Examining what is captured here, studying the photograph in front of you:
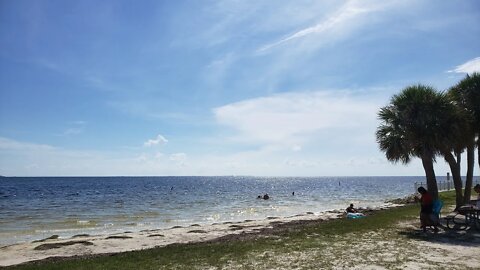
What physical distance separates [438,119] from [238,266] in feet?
44.0

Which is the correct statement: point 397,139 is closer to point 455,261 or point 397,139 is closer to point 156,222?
point 455,261

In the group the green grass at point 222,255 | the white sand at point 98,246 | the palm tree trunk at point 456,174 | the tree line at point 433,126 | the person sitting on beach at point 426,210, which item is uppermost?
the tree line at point 433,126

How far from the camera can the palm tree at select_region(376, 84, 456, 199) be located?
18.4 m

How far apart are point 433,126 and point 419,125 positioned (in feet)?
1.96

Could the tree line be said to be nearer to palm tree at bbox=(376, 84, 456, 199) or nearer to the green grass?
palm tree at bbox=(376, 84, 456, 199)

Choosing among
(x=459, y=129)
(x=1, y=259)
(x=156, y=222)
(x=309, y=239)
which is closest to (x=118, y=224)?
(x=156, y=222)

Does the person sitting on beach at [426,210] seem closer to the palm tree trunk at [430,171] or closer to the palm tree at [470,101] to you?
the palm tree trunk at [430,171]

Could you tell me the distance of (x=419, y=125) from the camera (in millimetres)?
18688

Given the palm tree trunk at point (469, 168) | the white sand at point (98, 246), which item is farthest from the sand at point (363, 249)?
the palm tree trunk at point (469, 168)

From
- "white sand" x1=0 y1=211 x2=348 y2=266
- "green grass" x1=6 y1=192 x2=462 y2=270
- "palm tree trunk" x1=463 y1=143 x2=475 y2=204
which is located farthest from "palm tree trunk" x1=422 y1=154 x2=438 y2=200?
"white sand" x1=0 y1=211 x2=348 y2=266

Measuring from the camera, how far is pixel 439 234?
13367mm

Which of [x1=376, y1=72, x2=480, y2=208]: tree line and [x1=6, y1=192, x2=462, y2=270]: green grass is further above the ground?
[x1=376, y1=72, x2=480, y2=208]: tree line

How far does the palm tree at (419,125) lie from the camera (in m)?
18.4

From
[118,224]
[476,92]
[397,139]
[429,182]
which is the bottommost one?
[118,224]
